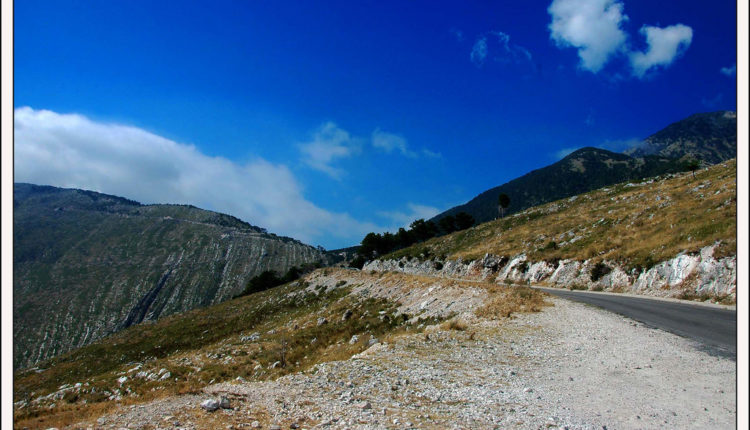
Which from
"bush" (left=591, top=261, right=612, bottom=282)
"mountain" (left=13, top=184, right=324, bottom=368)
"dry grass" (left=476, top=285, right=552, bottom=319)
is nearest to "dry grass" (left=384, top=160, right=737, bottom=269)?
"bush" (left=591, top=261, right=612, bottom=282)

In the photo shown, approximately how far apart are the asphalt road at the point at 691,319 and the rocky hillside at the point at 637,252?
12.3 feet

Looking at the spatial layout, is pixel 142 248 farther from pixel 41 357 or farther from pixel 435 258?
pixel 435 258

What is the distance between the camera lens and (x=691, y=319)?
17.3 meters

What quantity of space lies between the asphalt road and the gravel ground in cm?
89

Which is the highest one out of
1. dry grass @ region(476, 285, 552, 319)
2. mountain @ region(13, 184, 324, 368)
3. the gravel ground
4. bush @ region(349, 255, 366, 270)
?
the gravel ground

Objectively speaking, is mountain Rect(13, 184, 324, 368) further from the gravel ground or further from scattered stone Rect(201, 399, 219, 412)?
scattered stone Rect(201, 399, 219, 412)

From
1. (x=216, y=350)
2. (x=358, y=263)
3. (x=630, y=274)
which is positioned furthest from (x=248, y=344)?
(x=358, y=263)

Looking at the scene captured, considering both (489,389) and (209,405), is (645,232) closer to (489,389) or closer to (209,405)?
(489,389)

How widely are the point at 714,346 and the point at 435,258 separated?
219 ft

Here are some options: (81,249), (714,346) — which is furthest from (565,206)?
(81,249)

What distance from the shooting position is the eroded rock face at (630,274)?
77.6 ft

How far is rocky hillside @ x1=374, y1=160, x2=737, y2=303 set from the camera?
2517cm

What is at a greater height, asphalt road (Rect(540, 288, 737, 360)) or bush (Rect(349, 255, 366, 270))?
asphalt road (Rect(540, 288, 737, 360))

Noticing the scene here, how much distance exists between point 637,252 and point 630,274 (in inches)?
98.1
